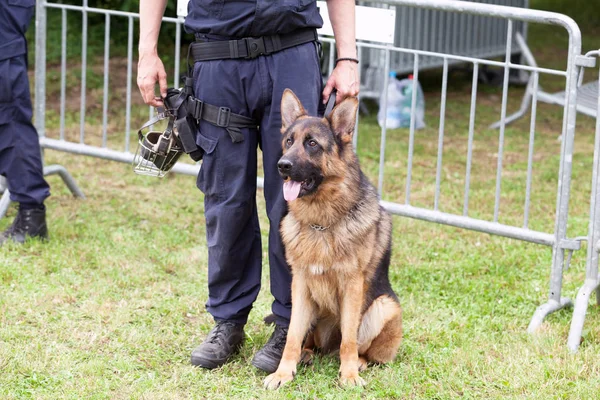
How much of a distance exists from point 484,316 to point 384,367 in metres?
0.89

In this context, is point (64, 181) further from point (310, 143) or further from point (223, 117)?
point (310, 143)

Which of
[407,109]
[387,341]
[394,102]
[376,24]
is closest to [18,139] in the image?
[376,24]

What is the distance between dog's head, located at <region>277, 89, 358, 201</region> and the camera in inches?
132

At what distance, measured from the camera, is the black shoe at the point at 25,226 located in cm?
531

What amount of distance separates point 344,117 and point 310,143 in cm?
19

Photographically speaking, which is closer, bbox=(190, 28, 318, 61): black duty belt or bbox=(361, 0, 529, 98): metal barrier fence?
bbox=(190, 28, 318, 61): black duty belt

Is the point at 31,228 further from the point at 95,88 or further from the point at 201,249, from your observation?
the point at 95,88

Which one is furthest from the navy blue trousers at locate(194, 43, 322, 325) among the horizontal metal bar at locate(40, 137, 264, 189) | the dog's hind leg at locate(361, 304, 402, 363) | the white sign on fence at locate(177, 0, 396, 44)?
the horizontal metal bar at locate(40, 137, 264, 189)

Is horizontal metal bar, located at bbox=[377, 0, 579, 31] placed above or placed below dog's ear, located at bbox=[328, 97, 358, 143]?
above

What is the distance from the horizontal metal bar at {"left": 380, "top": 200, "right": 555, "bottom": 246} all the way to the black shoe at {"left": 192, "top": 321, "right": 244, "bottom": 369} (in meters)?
1.38

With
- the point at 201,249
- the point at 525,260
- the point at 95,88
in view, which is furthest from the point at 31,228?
the point at 95,88

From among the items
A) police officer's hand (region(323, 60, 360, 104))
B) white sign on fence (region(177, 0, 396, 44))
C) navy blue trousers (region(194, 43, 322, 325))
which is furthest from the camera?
white sign on fence (region(177, 0, 396, 44))

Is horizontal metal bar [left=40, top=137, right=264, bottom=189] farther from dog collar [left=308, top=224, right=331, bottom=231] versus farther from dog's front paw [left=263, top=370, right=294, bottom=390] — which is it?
dog's front paw [left=263, top=370, right=294, bottom=390]

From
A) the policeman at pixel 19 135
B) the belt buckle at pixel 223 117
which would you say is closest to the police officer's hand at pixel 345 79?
the belt buckle at pixel 223 117
